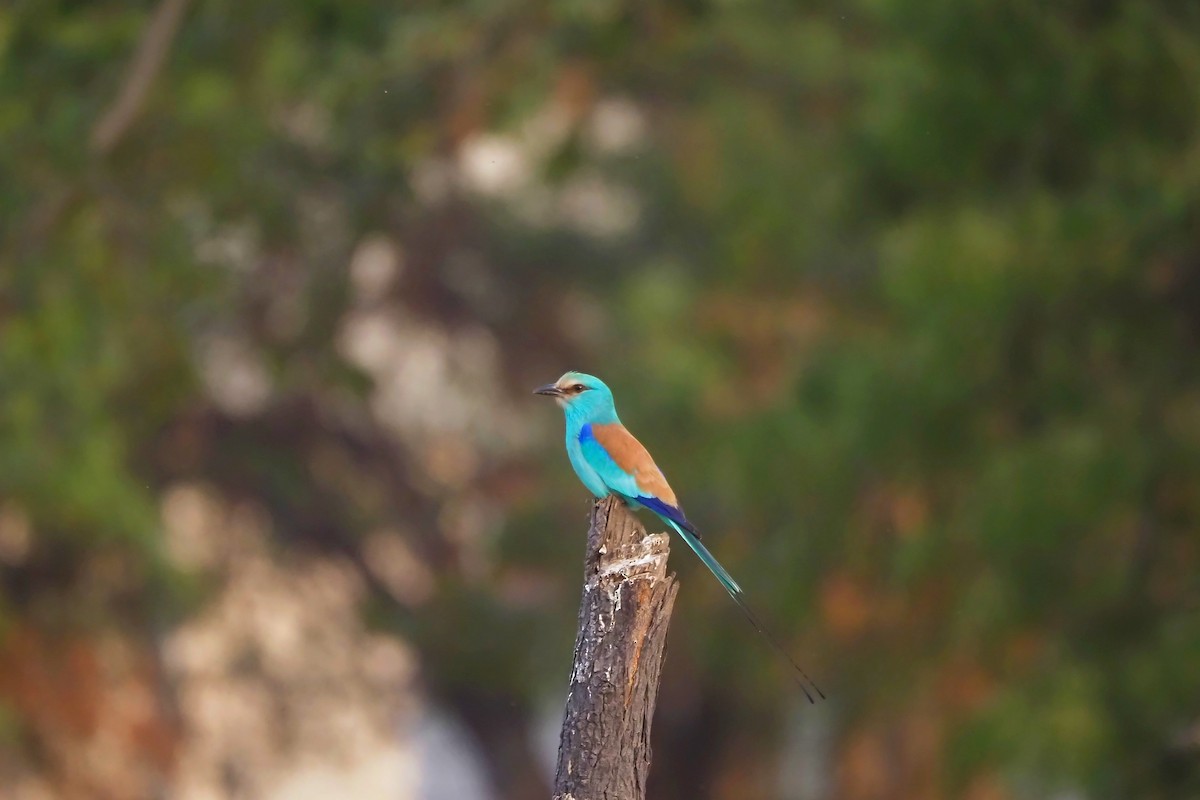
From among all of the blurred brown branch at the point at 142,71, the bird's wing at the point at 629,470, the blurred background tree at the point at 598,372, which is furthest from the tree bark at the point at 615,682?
the blurred brown branch at the point at 142,71

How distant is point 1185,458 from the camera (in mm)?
8703

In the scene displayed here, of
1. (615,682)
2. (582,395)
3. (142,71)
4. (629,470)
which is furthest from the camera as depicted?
(142,71)

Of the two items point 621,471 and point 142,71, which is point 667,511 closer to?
point 621,471

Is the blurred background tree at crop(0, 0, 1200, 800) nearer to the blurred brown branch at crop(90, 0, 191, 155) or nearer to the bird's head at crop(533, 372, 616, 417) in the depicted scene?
the blurred brown branch at crop(90, 0, 191, 155)

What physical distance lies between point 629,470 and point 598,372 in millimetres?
11324

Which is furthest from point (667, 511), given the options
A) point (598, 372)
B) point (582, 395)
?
point (598, 372)

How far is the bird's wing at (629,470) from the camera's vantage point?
4996mm

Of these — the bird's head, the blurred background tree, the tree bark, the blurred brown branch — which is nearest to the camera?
the tree bark

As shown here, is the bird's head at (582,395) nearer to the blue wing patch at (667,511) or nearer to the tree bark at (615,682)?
the blue wing patch at (667,511)

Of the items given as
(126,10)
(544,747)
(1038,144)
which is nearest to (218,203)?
(126,10)

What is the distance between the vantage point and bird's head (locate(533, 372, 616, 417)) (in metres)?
5.41

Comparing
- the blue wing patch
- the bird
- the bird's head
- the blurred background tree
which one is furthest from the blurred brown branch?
the blue wing patch

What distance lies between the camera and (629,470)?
501cm

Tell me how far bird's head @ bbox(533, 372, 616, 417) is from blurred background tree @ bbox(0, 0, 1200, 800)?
3768 millimetres
